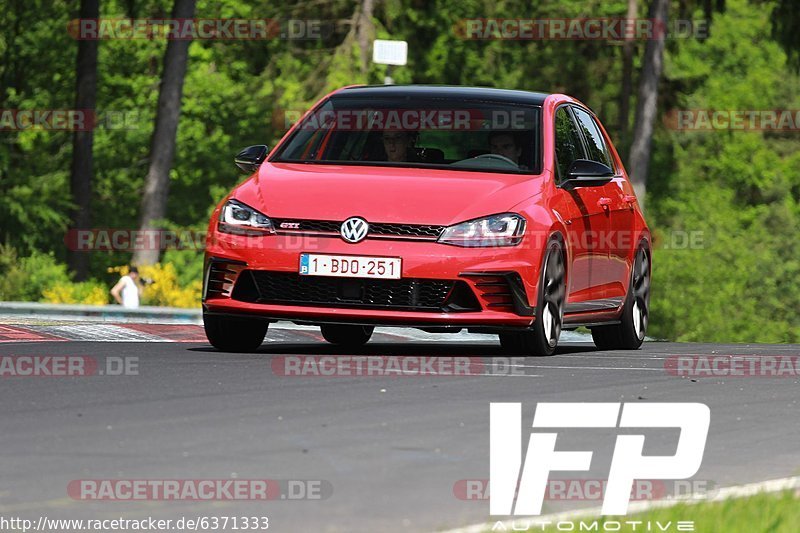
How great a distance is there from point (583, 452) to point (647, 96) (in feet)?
115

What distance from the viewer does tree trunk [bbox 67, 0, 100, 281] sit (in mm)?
43719

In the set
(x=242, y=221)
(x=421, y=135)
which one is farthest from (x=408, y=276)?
(x=421, y=135)

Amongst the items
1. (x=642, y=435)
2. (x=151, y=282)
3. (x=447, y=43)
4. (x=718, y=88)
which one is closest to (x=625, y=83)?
(x=447, y=43)

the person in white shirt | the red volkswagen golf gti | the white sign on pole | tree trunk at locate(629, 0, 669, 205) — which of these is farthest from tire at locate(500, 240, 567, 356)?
tree trunk at locate(629, 0, 669, 205)

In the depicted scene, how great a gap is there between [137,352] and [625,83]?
4615 centimetres

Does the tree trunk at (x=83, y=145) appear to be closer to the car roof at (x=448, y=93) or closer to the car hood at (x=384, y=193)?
the car roof at (x=448, y=93)

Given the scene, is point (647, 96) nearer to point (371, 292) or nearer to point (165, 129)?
point (165, 129)

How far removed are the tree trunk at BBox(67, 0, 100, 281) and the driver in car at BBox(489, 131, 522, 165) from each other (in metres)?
30.3

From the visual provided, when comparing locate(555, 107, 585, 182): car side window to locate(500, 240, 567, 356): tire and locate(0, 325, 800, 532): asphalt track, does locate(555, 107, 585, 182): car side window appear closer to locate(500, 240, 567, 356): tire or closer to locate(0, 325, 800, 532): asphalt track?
locate(500, 240, 567, 356): tire

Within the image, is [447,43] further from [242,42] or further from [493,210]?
[493,210]

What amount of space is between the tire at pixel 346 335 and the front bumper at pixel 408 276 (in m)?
2.84

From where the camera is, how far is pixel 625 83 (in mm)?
57906

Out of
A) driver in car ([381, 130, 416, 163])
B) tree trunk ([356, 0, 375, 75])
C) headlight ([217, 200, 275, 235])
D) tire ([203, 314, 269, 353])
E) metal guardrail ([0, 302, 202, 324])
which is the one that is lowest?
metal guardrail ([0, 302, 202, 324])

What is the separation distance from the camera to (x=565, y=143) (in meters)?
14.4
